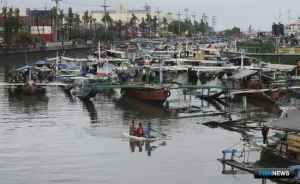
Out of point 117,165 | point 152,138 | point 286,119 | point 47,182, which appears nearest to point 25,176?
point 47,182

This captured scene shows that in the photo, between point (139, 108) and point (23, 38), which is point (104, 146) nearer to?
point (139, 108)

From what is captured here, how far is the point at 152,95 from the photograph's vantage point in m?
65.4

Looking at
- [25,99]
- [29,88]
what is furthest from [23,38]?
[25,99]

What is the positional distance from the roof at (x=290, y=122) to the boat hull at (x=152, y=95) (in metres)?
26.5

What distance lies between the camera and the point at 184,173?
3628cm

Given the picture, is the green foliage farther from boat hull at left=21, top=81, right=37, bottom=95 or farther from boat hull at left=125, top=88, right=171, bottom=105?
boat hull at left=125, top=88, right=171, bottom=105

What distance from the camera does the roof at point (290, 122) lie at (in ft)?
120

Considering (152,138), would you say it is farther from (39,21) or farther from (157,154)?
(39,21)

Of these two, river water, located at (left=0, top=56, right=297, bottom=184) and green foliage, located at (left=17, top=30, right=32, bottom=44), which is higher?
green foliage, located at (left=17, top=30, right=32, bottom=44)

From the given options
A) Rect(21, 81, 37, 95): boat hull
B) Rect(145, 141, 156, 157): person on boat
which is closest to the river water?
Rect(145, 141, 156, 157): person on boat

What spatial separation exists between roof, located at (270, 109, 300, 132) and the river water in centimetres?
188

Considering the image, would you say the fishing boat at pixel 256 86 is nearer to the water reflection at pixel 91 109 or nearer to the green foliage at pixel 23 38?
the water reflection at pixel 91 109

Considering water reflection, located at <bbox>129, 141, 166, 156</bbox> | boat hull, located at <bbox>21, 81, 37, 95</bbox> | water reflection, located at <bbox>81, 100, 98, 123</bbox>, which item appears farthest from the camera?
boat hull, located at <bbox>21, 81, 37, 95</bbox>

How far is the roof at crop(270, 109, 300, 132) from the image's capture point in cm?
3655
